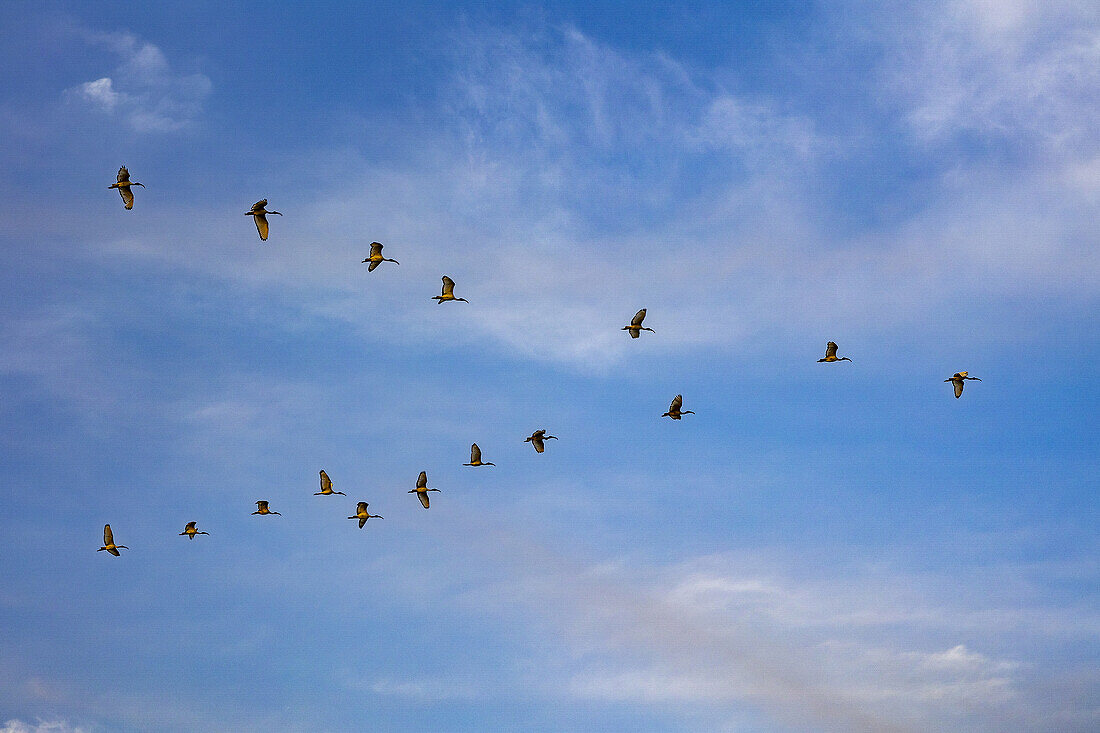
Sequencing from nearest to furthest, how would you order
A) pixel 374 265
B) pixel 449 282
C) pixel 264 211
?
pixel 264 211 → pixel 374 265 → pixel 449 282

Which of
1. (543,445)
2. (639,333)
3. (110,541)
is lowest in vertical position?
(110,541)

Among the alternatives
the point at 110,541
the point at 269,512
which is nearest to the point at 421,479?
the point at 269,512

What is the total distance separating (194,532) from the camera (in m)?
121

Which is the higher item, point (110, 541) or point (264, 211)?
point (264, 211)

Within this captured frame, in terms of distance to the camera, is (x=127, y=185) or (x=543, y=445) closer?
(x=127, y=185)

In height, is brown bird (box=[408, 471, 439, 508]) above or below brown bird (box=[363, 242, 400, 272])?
below

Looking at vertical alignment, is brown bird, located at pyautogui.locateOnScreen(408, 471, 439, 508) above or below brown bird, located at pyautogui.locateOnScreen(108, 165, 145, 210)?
below

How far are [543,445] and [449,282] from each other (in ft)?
59.4

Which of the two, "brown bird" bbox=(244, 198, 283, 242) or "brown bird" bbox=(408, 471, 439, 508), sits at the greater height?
"brown bird" bbox=(244, 198, 283, 242)

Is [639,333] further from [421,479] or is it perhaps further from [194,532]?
[194,532]

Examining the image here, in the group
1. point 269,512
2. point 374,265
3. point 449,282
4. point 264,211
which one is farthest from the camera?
point 269,512

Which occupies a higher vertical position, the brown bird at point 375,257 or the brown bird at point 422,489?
the brown bird at point 375,257

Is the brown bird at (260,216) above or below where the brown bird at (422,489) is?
above

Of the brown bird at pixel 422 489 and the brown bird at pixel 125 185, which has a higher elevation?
the brown bird at pixel 125 185
